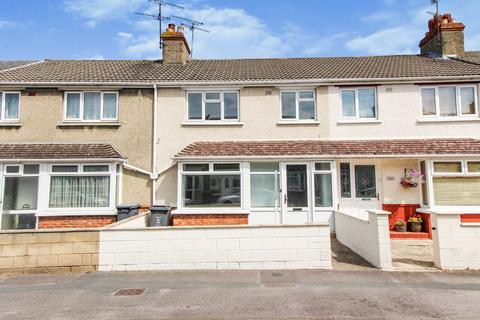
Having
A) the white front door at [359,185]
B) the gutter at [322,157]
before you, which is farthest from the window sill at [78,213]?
the white front door at [359,185]

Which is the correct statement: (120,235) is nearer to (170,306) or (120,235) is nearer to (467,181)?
(170,306)

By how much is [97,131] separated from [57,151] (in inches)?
58.6

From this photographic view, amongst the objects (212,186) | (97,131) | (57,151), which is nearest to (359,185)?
(212,186)

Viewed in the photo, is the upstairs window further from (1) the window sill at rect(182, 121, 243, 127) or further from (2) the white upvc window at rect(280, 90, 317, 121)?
(1) the window sill at rect(182, 121, 243, 127)

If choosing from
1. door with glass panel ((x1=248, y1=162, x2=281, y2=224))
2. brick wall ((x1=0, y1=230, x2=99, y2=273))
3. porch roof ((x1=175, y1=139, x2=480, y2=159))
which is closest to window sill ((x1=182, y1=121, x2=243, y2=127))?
porch roof ((x1=175, y1=139, x2=480, y2=159))

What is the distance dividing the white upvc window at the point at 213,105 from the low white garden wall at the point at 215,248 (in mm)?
6039

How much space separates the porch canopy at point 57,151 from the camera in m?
10.7

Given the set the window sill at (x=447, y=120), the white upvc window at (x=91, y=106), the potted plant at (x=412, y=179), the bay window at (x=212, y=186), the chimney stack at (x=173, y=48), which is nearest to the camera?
the potted plant at (x=412, y=179)

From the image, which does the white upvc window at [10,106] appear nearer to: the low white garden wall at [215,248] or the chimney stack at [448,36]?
the low white garden wall at [215,248]

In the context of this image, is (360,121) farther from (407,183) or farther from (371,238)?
(371,238)

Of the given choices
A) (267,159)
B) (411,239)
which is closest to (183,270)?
(267,159)

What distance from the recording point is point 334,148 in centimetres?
1105

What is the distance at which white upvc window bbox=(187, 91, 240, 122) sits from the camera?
1209cm

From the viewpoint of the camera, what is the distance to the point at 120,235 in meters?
6.83
